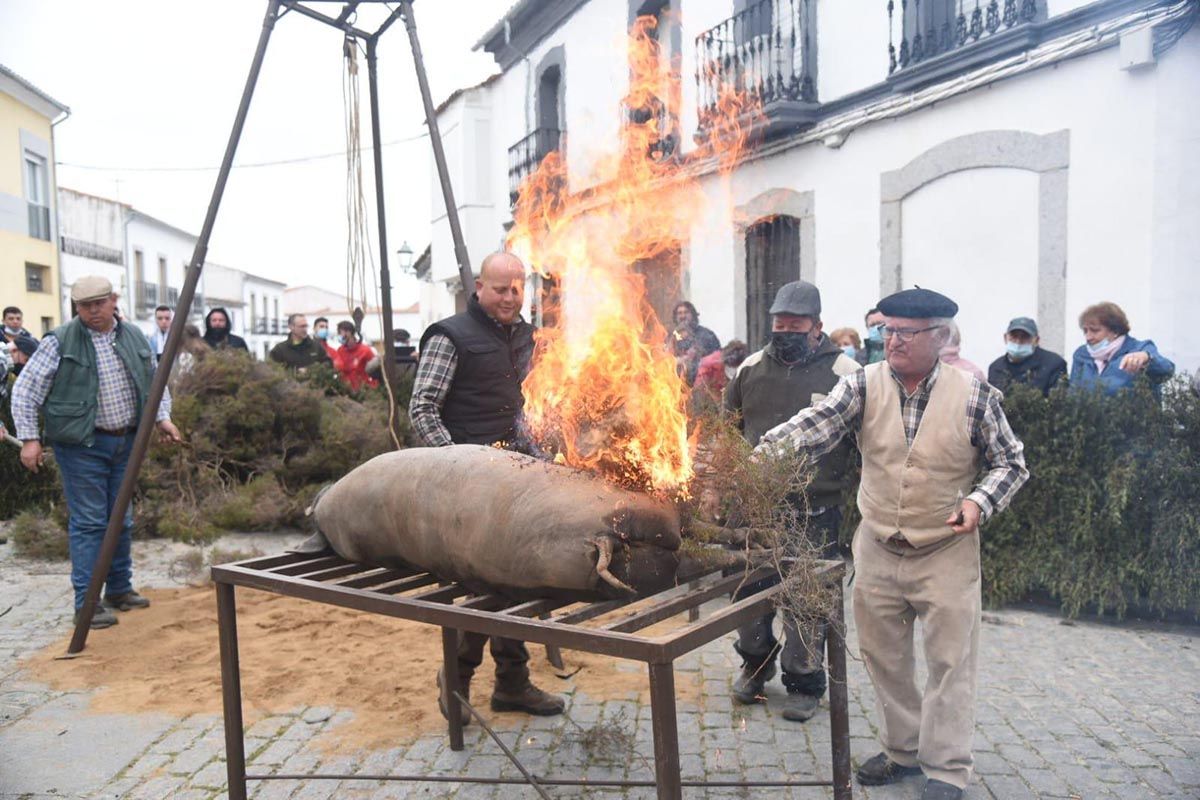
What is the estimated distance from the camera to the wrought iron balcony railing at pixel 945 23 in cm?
825

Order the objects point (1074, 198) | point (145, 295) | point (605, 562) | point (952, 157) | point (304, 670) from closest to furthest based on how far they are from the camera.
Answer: point (605, 562) → point (304, 670) → point (1074, 198) → point (952, 157) → point (145, 295)

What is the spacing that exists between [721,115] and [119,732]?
34.3 feet

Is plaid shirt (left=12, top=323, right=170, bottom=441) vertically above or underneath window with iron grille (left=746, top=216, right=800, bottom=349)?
underneath

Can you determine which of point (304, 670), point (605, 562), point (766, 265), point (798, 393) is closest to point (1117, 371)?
point (798, 393)

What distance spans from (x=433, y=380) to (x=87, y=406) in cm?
271

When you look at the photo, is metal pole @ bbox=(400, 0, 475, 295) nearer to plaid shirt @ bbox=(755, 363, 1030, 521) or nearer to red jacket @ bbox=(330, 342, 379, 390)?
plaid shirt @ bbox=(755, 363, 1030, 521)

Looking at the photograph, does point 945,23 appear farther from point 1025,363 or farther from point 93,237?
point 93,237

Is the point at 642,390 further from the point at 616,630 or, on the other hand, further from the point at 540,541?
the point at 616,630

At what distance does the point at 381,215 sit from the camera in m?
6.21

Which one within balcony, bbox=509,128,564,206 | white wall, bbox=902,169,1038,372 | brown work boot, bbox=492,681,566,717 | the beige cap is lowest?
brown work boot, bbox=492,681,566,717

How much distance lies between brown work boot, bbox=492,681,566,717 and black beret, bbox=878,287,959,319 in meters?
2.38

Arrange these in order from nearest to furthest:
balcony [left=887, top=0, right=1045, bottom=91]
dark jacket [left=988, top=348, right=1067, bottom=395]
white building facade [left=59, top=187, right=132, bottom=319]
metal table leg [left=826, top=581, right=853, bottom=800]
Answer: metal table leg [left=826, top=581, right=853, bottom=800]
dark jacket [left=988, top=348, right=1067, bottom=395]
balcony [left=887, top=0, right=1045, bottom=91]
white building facade [left=59, top=187, right=132, bottom=319]

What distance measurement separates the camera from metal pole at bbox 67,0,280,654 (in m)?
4.91

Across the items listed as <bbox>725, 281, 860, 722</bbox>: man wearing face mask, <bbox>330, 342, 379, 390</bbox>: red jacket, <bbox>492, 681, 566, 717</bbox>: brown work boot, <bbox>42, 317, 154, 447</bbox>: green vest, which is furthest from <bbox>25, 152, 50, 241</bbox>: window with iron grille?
<bbox>725, 281, 860, 722</bbox>: man wearing face mask
